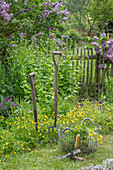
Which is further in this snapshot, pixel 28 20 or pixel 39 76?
pixel 28 20

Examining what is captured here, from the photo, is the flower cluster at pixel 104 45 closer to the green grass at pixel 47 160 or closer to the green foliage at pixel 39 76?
the green foliage at pixel 39 76

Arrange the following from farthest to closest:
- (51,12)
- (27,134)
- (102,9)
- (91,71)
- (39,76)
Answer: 1. (102,9)
2. (91,71)
3. (51,12)
4. (39,76)
5. (27,134)

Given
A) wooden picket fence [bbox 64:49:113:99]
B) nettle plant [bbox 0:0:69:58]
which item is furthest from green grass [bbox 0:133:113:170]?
nettle plant [bbox 0:0:69:58]

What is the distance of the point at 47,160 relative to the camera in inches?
106

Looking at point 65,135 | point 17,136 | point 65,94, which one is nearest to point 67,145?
point 65,135

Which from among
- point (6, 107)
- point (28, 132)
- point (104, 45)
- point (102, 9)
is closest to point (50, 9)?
point (104, 45)

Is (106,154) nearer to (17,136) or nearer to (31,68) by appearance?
(17,136)

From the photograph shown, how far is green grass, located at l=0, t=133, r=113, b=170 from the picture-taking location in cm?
254

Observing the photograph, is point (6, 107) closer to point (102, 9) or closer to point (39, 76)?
point (39, 76)

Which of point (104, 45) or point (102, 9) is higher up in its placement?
point (102, 9)

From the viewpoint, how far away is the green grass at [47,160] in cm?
254

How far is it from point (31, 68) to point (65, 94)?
116 cm

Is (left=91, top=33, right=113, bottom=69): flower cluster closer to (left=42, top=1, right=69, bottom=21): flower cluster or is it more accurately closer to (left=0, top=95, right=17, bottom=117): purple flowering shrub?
(left=42, top=1, right=69, bottom=21): flower cluster

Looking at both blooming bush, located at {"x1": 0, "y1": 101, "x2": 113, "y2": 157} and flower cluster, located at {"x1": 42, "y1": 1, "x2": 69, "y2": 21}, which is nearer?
blooming bush, located at {"x1": 0, "y1": 101, "x2": 113, "y2": 157}
